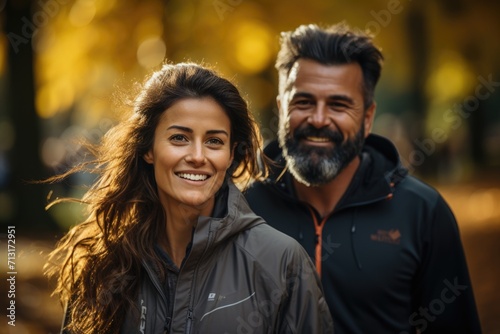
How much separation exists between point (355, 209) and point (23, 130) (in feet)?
28.4

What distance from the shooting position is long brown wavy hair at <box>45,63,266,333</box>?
139 inches

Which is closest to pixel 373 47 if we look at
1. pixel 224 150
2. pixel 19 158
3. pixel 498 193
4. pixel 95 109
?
pixel 224 150

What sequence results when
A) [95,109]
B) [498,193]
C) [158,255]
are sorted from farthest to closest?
[498,193] → [95,109] → [158,255]

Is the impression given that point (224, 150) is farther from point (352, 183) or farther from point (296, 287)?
point (352, 183)

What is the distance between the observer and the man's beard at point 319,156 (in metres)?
4.29

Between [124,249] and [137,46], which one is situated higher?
[137,46]

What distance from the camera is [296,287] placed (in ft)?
10.9

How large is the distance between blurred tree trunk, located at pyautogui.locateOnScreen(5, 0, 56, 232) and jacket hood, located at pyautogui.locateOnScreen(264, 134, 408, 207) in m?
7.44

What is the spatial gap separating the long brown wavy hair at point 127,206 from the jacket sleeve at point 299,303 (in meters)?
0.67

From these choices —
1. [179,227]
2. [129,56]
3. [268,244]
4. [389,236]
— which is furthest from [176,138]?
[129,56]

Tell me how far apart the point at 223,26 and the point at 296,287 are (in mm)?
6915

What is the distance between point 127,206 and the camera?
3828mm

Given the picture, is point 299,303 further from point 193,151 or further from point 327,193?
point 327,193

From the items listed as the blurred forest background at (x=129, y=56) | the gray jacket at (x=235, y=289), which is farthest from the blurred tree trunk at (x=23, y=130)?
the gray jacket at (x=235, y=289)
